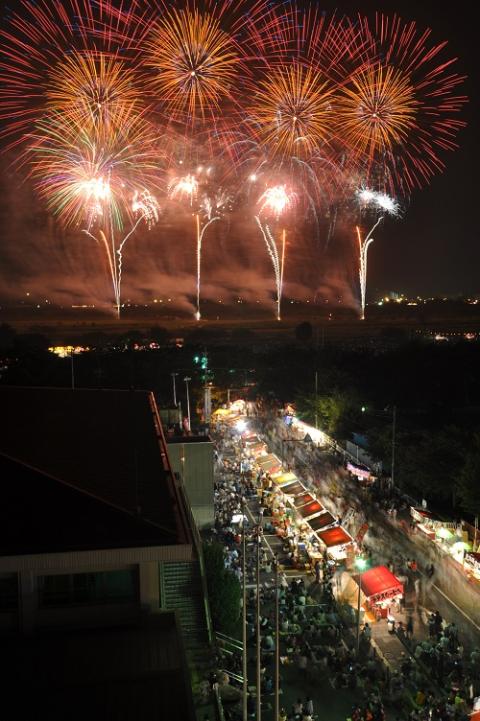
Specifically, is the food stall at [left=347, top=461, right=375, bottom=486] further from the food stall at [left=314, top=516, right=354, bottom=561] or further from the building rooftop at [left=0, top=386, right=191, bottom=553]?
the building rooftop at [left=0, top=386, right=191, bottom=553]

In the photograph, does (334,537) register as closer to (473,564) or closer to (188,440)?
(473,564)

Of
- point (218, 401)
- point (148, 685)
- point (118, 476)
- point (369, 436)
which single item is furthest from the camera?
point (218, 401)

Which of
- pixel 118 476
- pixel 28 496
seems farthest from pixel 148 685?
pixel 118 476

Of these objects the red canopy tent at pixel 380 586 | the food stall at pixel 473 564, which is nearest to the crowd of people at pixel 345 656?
the red canopy tent at pixel 380 586

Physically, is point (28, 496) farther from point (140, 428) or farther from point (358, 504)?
point (358, 504)

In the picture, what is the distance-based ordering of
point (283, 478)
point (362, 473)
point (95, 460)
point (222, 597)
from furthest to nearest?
point (283, 478)
point (362, 473)
point (222, 597)
point (95, 460)

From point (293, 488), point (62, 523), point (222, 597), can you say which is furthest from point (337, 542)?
point (62, 523)
